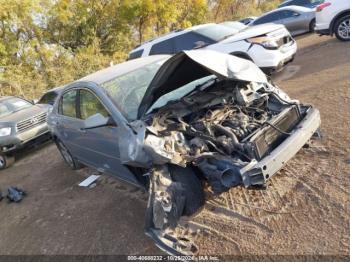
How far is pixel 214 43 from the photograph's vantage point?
761 cm

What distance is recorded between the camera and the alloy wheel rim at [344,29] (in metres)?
8.75

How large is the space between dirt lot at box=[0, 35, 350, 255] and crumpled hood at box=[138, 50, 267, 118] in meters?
1.28

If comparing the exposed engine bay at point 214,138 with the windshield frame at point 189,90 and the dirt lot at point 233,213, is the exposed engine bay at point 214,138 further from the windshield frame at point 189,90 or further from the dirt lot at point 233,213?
the dirt lot at point 233,213

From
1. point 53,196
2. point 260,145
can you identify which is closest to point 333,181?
point 260,145

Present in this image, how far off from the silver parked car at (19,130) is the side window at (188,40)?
12.5ft

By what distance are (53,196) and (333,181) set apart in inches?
160

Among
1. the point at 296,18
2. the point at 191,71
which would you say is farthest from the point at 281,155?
the point at 296,18

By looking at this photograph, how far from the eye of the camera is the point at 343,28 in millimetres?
8867

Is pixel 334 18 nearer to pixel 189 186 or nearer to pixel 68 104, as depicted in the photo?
pixel 68 104

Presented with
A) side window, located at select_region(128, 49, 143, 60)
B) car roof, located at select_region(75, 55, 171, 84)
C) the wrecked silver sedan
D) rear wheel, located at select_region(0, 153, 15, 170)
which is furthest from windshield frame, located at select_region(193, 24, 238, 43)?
rear wheel, located at select_region(0, 153, 15, 170)

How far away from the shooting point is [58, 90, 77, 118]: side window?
15.8 ft

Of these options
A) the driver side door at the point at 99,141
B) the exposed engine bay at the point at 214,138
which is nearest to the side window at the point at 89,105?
the driver side door at the point at 99,141

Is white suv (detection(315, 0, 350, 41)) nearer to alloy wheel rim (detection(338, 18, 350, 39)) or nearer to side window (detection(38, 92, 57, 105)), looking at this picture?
alloy wheel rim (detection(338, 18, 350, 39))

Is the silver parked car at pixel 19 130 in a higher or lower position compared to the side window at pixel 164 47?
lower
